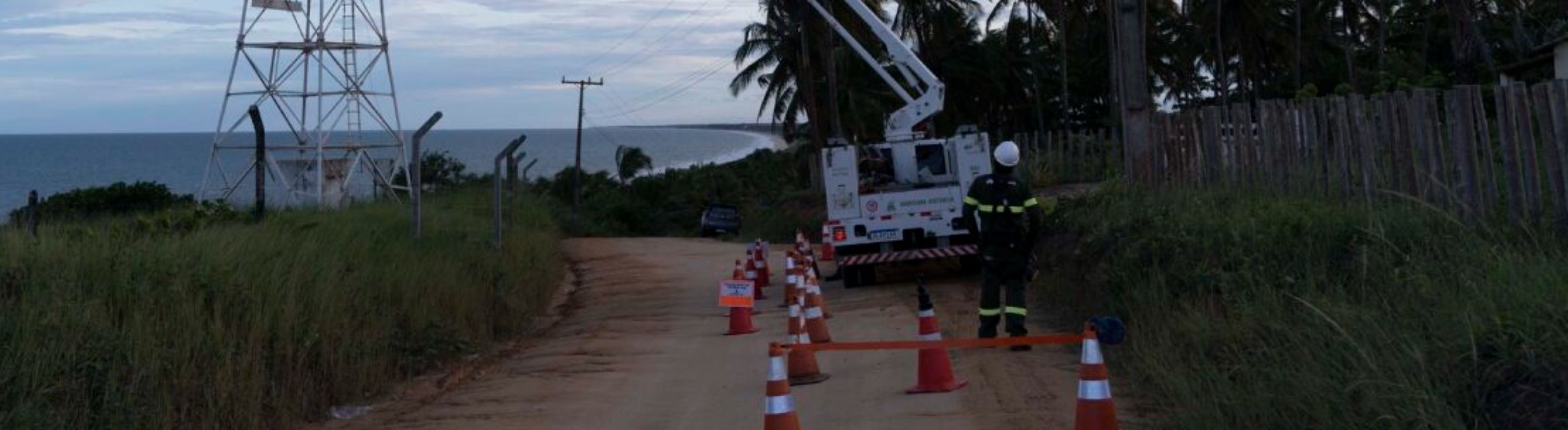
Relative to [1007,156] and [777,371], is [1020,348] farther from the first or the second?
[777,371]

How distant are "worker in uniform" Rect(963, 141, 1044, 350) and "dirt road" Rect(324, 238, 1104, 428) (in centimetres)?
34

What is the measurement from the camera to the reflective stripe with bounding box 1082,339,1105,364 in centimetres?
845

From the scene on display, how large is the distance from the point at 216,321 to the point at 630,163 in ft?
221

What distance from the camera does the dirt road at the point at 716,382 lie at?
10.2 m

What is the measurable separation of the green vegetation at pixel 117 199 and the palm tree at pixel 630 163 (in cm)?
4525

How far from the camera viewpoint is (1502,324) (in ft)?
22.7

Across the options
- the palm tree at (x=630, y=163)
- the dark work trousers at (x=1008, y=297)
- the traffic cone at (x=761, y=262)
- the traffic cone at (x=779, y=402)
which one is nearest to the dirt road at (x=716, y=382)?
the dark work trousers at (x=1008, y=297)

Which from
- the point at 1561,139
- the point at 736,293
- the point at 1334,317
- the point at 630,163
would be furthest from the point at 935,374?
the point at 630,163

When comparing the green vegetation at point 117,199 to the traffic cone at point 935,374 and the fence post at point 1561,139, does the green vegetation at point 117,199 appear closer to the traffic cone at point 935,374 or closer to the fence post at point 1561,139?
the traffic cone at point 935,374

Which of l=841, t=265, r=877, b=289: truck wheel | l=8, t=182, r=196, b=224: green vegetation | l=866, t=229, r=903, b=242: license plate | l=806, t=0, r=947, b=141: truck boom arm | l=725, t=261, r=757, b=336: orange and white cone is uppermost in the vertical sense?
l=806, t=0, r=947, b=141: truck boom arm

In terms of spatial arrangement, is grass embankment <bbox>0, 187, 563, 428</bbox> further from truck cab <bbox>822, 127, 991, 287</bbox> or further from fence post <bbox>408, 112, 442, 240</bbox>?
truck cab <bbox>822, 127, 991, 287</bbox>

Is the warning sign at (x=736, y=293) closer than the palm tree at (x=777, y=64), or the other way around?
the warning sign at (x=736, y=293)

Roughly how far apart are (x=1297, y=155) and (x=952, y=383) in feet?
18.6

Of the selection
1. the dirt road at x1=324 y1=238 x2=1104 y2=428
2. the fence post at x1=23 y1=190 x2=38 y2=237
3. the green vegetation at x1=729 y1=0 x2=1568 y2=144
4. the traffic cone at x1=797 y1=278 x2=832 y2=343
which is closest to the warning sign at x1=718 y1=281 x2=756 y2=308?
the dirt road at x1=324 y1=238 x2=1104 y2=428
